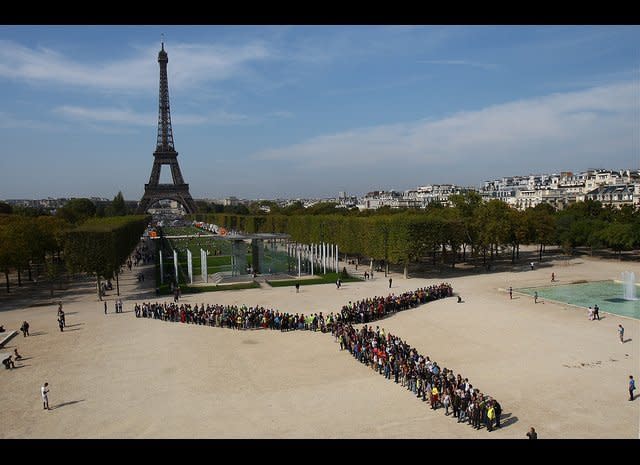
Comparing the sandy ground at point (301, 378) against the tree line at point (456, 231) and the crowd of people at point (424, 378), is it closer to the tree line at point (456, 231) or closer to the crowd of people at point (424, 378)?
the crowd of people at point (424, 378)

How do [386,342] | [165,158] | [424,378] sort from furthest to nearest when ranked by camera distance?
[165,158] < [386,342] < [424,378]

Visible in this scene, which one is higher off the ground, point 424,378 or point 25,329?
point 25,329

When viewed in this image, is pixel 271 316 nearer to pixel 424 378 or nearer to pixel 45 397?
pixel 424 378

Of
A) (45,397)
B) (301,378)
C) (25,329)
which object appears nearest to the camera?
(45,397)

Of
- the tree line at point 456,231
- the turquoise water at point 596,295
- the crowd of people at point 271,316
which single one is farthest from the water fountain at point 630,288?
the crowd of people at point 271,316

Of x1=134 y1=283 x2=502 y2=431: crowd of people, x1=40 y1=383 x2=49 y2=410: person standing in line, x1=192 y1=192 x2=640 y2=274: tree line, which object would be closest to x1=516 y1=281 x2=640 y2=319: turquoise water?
x1=134 y1=283 x2=502 y2=431: crowd of people

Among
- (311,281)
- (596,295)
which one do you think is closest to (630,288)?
(596,295)
